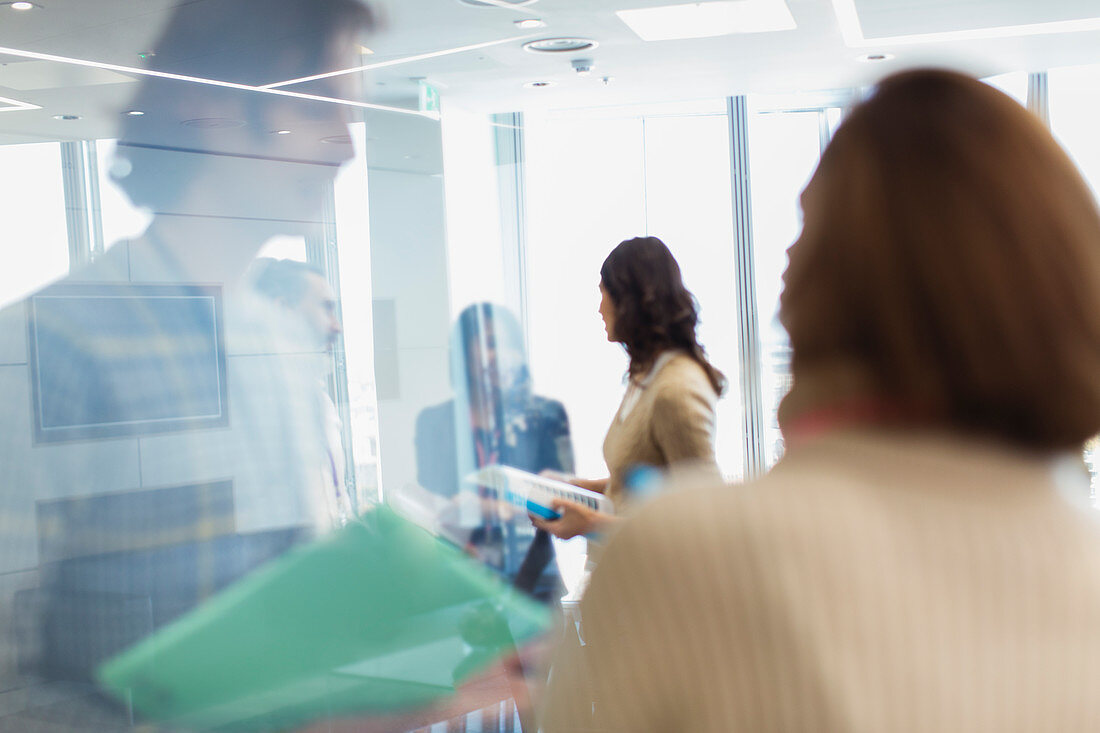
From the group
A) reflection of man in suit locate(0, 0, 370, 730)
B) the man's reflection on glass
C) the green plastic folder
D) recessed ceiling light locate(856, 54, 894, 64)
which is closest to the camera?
reflection of man in suit locate(0, 0, 370, 730)

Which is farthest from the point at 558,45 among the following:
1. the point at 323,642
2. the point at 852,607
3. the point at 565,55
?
the point at 852,607

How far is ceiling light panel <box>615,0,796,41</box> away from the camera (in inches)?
131

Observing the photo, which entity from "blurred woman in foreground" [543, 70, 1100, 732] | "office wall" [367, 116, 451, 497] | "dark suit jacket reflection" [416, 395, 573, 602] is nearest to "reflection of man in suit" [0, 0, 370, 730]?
"office wall" [367, 116, 451, 497]

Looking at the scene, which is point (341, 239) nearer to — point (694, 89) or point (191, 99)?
point (191, 99)

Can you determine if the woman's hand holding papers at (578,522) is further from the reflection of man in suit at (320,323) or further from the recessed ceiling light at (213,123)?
the recessed ceiling light at (213,123)

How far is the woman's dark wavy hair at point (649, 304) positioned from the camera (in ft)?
7.86

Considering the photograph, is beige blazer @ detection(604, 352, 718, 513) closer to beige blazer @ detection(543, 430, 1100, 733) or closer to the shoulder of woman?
the shoulder of woman

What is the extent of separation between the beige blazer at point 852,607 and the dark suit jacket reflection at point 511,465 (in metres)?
3.00

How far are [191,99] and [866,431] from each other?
2.52 meters

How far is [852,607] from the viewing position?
0.56 m

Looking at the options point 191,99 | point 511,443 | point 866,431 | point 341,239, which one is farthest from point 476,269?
point 866,431

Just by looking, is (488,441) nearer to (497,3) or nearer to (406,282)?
(406,282)

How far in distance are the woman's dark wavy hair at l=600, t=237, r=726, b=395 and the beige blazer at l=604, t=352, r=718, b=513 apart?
6cm

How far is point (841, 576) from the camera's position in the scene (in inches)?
22.0
